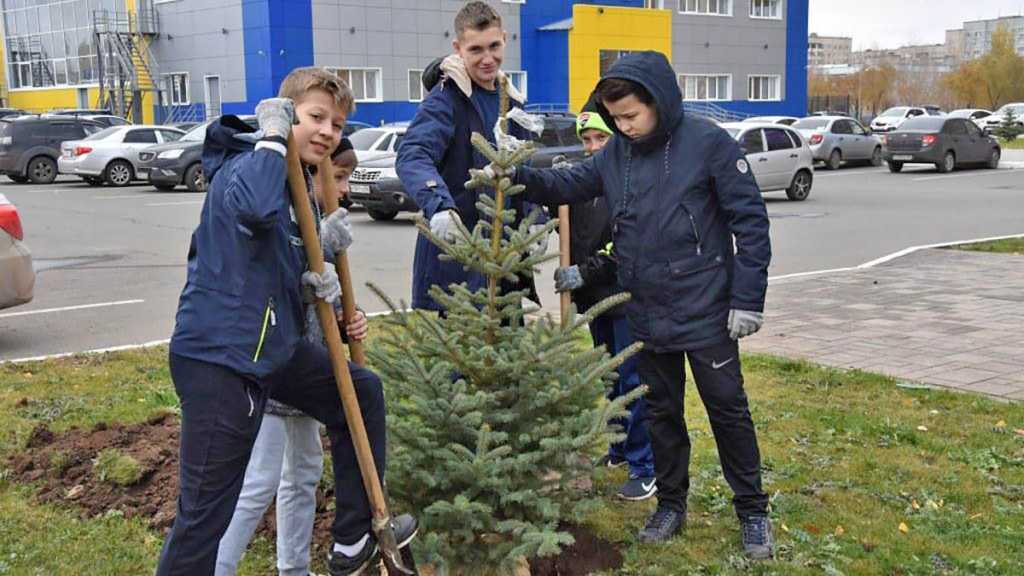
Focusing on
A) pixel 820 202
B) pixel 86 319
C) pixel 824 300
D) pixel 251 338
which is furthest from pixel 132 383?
pixel 820 202

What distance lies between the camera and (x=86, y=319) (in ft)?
30.3

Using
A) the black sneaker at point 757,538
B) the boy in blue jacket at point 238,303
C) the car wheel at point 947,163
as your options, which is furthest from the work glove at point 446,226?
the car wheel at point 947,163

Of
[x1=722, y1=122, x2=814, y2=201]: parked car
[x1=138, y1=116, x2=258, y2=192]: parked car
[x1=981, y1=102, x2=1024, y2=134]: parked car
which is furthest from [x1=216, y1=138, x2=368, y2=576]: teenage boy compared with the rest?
[x1=981, y1=102, x2=1024, y2=134]: parked car

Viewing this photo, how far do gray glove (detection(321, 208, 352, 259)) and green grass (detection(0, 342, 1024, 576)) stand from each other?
147 cm

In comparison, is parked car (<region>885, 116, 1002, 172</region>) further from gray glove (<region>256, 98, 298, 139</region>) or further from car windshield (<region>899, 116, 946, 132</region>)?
gray glove (<region>256, 98, 298, 139</region>)

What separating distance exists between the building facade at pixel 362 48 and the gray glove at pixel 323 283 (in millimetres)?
33278

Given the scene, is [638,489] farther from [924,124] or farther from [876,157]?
[876,157]

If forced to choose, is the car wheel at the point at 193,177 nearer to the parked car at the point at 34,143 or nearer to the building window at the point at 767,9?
the parked car at the point at 34,143

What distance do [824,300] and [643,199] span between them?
6414 mm

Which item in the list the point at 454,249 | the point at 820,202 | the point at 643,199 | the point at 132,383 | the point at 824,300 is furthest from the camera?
the point at 820,202

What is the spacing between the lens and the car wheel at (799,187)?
2172cm

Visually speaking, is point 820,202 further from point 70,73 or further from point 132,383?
point 70,73

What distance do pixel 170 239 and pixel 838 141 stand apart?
74.4 ft

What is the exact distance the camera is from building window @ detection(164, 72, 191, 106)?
40.9 metres
